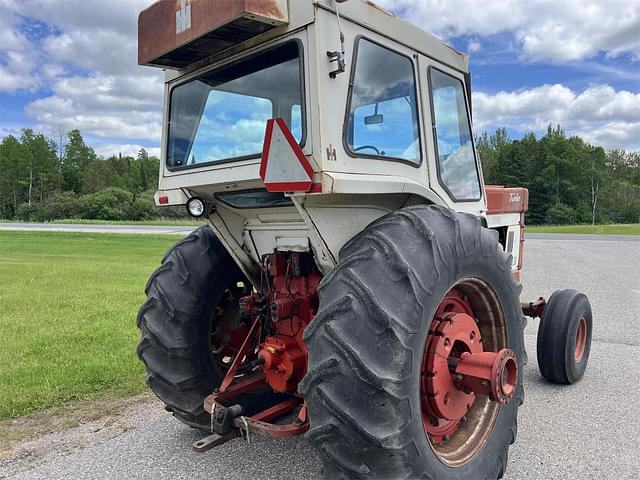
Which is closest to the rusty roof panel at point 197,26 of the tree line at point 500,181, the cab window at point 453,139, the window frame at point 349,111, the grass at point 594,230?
the window frame at point 349,111

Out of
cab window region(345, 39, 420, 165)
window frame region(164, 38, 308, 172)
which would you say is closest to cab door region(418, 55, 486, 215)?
cab window region(345, 39, 420, 165)

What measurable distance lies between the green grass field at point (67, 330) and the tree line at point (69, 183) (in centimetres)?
3243

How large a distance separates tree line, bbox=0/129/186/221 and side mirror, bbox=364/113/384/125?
4312 cm

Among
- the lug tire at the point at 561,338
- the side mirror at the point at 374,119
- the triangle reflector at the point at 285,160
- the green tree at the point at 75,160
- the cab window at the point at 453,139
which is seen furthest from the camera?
the green tree at the point at 75,160

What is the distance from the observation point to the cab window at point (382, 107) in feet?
8.40

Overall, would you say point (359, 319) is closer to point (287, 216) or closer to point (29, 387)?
point (287, 216)

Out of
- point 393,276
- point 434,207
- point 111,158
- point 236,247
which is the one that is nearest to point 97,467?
point 236,247

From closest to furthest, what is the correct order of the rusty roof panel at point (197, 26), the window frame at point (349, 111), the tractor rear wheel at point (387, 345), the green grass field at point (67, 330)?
the tractor rear wheel at point (387, 345) < the rusty roof panel at point (197, 26) < the window frame at point (349, 111) < the green grass field at point (67, 330)

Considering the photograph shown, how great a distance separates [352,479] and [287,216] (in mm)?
1402

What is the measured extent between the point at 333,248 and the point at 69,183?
A: 7876 cm

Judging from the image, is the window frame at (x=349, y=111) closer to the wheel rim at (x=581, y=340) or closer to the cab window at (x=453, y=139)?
the cab window at (x=453, y=139)

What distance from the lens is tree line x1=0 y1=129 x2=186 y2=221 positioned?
50.5 m

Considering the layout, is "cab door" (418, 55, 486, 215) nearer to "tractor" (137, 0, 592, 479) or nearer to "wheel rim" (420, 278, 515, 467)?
"tractor" (137, 0, 592, 479)

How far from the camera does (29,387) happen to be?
4.59 m
